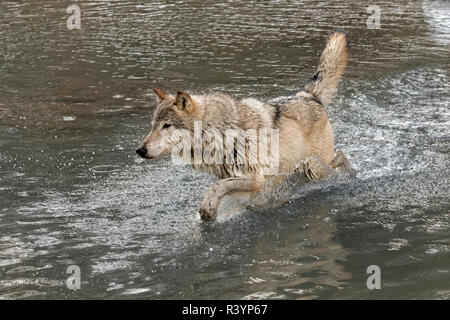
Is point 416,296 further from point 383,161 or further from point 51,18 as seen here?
point 51,18

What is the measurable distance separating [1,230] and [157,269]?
6.52 feet

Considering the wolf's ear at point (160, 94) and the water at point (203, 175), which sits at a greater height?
the wolf's ear at point (160, 94)

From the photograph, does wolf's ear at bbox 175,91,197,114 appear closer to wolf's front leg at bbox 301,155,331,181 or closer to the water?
the water

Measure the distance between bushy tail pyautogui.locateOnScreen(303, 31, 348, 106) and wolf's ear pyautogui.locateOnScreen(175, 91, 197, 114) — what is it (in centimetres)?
205

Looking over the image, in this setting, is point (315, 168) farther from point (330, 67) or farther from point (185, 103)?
point (185, 103)

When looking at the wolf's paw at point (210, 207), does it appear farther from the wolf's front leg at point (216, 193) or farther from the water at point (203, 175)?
the water at point (203, 175)

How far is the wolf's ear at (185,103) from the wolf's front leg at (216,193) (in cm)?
80

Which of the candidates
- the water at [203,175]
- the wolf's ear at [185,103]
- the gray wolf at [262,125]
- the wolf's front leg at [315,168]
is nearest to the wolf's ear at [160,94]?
the gray wolf at [262,125]

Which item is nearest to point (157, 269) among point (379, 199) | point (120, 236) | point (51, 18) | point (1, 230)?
point (120, 236)

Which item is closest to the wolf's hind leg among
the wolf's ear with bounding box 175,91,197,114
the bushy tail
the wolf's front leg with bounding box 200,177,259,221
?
the bushy tail

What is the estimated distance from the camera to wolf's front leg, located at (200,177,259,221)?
6664 millimetres

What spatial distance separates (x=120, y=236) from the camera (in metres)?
6.56

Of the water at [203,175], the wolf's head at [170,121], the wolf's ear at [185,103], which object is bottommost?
the water at [203,175]

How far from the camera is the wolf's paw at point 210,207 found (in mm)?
Result: 6660
